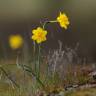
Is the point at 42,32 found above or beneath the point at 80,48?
above

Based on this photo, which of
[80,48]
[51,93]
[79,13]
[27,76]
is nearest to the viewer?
[51,93]

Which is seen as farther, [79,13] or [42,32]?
[79,13]

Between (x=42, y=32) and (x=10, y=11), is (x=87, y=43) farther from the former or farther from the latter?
(x=42, y=32)

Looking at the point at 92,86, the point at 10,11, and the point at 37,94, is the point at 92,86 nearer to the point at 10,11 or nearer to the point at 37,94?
the point at 37,94

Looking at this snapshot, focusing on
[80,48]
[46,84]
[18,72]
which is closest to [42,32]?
[46,84]

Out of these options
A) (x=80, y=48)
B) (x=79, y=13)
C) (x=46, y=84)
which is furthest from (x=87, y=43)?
(x=46, y=84)

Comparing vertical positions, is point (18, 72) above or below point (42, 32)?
below

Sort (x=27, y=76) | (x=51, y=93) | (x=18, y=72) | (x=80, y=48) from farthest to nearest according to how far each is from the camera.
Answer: (x=80, y=48) → (x=18, y=72) → (x=27, y=76) → (x=51, y=93)
